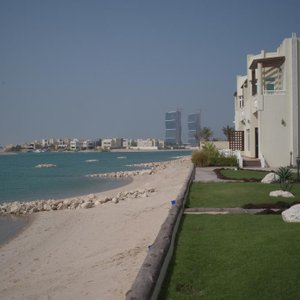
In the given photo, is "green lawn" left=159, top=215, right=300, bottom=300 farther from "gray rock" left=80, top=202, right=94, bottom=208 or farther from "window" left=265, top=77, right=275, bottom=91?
"window" left=265, top=77, right=275, bottom=91

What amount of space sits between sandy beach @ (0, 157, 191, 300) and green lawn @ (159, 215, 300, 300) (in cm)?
108

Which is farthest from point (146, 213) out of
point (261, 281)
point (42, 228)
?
point (261, 281)

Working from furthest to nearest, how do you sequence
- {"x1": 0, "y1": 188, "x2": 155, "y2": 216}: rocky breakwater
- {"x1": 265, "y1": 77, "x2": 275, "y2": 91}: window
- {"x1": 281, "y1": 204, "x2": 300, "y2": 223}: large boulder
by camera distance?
1. {"x1": 265, "y1": 77, "x2": 275, "y2": 91}: window
2. {"x1": 0, "y1": 188, "x2": 155, "y2": 216}: rocky breakwater
3. {"x1": 281, "y1": 204, "x2": 300, "y2": 223}: large boulder

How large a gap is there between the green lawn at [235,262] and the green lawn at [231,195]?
378 centimetres

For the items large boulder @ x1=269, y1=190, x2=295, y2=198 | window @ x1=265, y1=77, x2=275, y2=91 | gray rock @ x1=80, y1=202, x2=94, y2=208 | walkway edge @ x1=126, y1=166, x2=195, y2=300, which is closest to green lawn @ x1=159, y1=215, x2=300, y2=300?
walkway edge @ x1=126, y1=166, x2=195, y2=300

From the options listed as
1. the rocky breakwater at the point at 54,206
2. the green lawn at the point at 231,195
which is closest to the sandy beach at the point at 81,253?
the green lawn at the point at 231,195

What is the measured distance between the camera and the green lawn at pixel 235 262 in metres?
5.64

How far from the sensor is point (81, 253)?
10898mm

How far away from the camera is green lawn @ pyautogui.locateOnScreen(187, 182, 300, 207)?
45.5ft

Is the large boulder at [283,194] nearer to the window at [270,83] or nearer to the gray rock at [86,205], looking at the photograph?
the gray rock at [86,205]

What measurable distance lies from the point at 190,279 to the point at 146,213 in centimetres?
910

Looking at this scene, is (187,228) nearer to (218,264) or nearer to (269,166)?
(218,264)

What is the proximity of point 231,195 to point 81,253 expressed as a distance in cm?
680

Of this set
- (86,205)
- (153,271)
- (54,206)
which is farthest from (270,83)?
(153,271)
